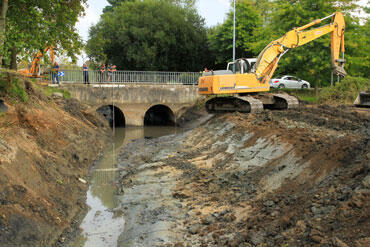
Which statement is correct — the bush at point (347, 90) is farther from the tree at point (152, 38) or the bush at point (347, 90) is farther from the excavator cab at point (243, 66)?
the tree at point (152, 38)

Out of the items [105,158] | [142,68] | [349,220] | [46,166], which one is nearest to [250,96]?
[105,158]

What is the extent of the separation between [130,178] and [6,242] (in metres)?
6.51

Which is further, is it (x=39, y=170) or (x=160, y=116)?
(x=160, y=116)

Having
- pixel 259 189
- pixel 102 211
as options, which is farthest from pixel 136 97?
pixel 259 189

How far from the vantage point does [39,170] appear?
33.5ft

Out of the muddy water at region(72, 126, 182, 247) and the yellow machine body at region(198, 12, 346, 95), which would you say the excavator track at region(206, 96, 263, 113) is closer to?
the yellow machine body at region(198, 12, 346, 95)

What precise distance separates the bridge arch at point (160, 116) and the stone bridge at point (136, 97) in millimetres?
144

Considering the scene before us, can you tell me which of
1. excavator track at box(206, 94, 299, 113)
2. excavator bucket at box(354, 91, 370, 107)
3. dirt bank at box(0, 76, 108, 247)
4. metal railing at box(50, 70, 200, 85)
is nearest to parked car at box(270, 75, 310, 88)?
metal railing at box(50, 70, 200, 85)

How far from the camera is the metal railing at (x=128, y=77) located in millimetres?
27469

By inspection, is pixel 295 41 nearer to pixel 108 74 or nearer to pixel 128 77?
pixel 128 77

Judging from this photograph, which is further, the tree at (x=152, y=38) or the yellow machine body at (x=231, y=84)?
the tree at (x=152, y=38)

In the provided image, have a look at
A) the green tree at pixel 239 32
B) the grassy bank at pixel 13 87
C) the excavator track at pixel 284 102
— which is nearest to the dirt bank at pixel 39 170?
the grassy bank at pixel 13 87

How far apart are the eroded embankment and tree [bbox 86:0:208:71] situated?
2460 cm

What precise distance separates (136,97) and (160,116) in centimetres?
703
